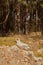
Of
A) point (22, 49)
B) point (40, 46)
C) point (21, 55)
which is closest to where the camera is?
point (21, 55)

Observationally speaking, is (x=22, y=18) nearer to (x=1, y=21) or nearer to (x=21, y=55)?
(x=1, y=21)

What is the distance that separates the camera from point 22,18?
798 inches

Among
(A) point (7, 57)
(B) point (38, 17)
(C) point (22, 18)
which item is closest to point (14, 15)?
(C) point (22, 18)

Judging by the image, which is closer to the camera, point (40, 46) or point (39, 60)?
point (39, 60)

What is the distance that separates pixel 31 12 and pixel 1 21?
2722 millimetres

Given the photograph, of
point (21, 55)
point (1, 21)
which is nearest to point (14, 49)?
point (21, 55)

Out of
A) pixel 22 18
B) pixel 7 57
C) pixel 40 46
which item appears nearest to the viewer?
pixel 7 57

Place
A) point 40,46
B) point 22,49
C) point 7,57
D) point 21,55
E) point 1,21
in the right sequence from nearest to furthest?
point 7,57
point 21,55
point 22,49
point 40,46
point 1,21

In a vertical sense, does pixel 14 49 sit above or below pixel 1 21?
above

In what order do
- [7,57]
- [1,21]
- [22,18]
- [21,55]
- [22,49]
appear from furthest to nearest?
[22,18] < [1,21] < [22,49] < [21,55] < [7,57]

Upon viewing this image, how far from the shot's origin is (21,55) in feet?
30.6

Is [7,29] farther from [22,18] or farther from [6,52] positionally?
[6,52]

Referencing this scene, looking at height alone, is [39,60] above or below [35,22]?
above

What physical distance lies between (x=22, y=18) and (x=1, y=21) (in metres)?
2.08
